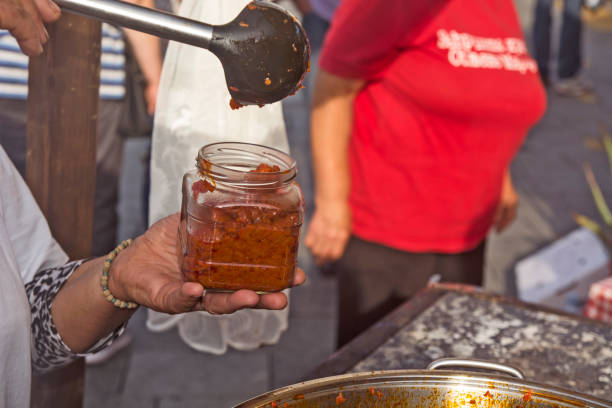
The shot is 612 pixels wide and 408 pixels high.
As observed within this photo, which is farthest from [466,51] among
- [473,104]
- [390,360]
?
[390,360]

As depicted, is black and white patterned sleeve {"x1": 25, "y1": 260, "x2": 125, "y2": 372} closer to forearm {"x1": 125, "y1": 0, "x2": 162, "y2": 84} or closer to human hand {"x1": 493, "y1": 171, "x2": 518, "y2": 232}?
human hand {"x1": 493, "y1": 171, "x2": 518, "y2": 232}

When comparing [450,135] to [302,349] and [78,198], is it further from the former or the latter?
[302,349]

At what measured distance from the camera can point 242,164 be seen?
45.8 inches

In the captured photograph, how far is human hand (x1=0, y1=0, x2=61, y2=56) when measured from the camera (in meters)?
0.97

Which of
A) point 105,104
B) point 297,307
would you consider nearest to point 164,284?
point 105,104

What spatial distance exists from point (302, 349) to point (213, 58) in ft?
6.58

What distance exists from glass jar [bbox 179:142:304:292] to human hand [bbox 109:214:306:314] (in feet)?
0.09

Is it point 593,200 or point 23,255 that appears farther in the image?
point 593,200

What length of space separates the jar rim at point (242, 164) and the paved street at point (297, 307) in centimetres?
181

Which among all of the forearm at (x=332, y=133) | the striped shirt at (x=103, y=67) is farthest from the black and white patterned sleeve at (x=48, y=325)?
the forearm at (x=332, y=133)

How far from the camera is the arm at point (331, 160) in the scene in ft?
6.72

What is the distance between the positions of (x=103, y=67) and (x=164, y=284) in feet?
5.36

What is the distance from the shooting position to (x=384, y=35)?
185 centimetres

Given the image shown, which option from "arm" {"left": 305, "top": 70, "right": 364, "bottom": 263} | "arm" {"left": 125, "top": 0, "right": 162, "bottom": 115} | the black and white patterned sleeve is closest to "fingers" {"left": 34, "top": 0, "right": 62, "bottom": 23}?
the black and white patterned sleeve
